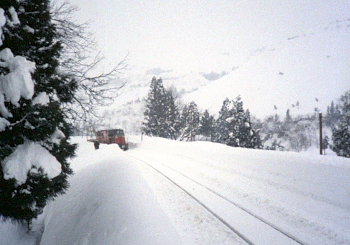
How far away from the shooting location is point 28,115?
16.0 ft

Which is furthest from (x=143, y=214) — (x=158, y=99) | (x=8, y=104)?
(x=158, y=99)

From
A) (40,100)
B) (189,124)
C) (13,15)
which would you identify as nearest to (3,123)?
(40,100)

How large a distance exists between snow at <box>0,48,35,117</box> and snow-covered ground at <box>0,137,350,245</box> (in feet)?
10.8

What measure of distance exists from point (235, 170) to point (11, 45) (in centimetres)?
1011

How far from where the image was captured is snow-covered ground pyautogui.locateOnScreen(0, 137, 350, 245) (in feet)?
17.6

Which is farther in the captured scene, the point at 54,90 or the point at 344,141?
the point at 344,141

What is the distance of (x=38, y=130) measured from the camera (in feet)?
16.7

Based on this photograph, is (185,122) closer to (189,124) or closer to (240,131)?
(189,124)

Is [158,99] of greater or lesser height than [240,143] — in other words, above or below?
above

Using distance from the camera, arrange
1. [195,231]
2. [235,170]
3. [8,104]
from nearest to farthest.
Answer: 1. [8,104]
2. [195,231]
3. [235,170]

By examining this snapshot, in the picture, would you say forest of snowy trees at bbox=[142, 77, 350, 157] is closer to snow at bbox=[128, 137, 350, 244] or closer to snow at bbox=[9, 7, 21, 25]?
snow at bbox=[128, 137, 350, 244]

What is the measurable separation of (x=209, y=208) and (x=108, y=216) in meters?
2.73

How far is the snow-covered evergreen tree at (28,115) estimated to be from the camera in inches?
177

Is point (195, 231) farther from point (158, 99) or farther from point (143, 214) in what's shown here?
point (158, 99)
